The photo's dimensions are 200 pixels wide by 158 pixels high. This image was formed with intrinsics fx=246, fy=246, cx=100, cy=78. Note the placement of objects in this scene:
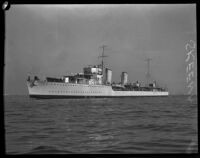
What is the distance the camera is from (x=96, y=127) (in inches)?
105

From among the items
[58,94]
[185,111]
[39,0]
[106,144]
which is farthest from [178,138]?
[39,0]

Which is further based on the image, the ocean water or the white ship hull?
the white ship hull

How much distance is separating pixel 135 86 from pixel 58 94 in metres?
1.04

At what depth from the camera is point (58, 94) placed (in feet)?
10.9

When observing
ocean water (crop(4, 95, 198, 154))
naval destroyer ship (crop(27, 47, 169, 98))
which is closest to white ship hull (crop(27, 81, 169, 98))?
naval destroyer ship (crop(27, 47, 169, 98))

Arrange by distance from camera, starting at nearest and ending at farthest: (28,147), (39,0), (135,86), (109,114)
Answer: (39,0)
(28,147)
(109,114)
(135,86)

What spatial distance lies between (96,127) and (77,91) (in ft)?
3.02

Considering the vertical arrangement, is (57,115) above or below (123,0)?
below

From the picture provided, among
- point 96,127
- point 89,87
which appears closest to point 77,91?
point 89,87

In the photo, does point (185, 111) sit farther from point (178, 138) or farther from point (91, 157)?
point (91, 157)

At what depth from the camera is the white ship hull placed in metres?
3.22

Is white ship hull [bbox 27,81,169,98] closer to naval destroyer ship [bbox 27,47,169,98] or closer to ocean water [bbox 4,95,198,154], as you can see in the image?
naval destroyer ship [bbox 27,47,169,98]

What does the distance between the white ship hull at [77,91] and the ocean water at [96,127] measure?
0.80ft

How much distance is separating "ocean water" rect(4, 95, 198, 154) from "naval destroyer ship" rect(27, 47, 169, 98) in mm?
220
